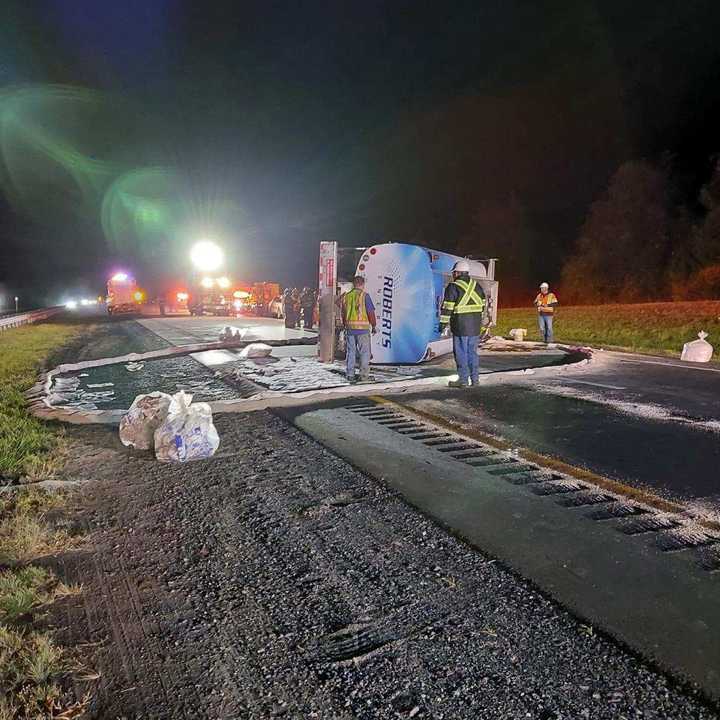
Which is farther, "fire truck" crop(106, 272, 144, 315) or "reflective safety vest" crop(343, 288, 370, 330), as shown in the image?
"fire truck" crop(106, 272, 144, 315)

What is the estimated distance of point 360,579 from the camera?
311 cm

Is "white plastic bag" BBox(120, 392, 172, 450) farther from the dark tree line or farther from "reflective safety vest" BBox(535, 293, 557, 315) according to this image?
the dark tree line

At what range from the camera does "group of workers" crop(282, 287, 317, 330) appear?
18.8 metres

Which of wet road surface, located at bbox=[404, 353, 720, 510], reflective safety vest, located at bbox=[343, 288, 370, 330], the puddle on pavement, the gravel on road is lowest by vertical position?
the gravel on road

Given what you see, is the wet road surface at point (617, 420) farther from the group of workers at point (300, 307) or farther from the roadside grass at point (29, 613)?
the group of workers at point (300, 307)

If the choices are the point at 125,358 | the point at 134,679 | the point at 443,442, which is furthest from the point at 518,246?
the point at 134,679

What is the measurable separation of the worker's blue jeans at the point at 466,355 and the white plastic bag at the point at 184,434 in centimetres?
434

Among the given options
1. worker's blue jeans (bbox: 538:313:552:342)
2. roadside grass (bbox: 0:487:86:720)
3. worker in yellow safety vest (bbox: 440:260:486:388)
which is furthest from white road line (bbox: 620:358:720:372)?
roadside grass (bbox: 0:487:86:720)

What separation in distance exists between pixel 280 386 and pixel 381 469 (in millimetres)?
4138

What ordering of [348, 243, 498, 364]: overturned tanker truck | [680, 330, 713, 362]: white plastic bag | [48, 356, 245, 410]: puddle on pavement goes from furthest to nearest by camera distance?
1. [680, 330, 713, 362]: white plastic bag
2. [348, 243, 498, 364]: overturned tanker truck
3. [48, 356, 245, 410]: puddle on pavement

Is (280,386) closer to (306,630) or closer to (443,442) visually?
(443,442)

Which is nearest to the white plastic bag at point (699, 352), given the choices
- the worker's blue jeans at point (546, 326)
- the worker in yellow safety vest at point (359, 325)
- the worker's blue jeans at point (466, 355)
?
the worker's blue jeans at point (546, 326)

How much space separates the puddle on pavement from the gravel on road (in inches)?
152

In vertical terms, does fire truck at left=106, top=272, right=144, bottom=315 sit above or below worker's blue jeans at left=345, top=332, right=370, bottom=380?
above
